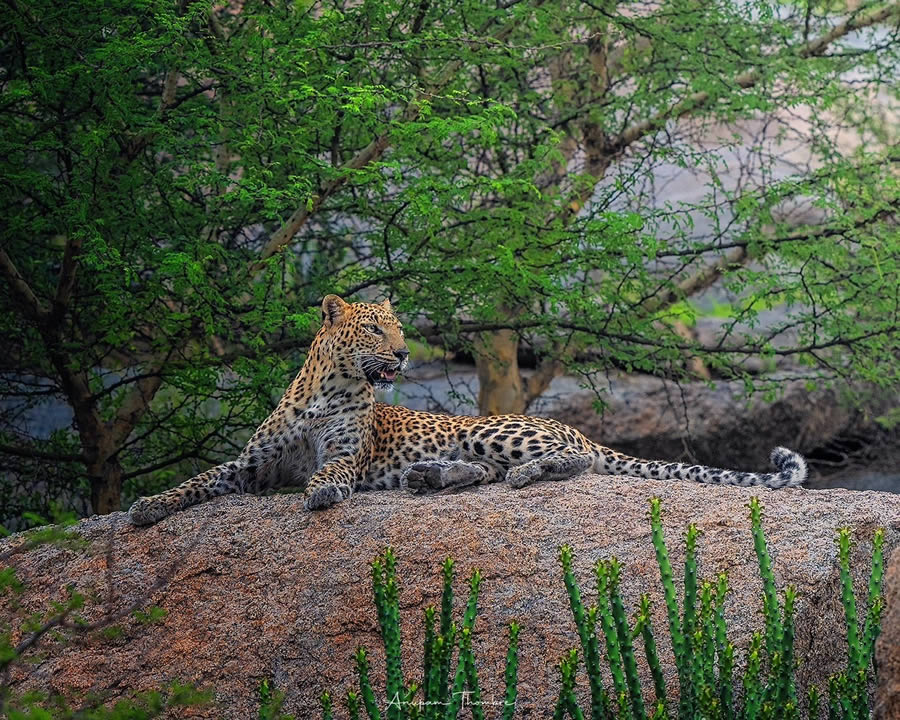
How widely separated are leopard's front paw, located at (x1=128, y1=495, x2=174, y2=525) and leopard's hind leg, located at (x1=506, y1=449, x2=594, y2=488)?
86.3 inches

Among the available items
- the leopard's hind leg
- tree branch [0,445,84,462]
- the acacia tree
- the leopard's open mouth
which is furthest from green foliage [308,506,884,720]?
tree branch [0,445,84,462]

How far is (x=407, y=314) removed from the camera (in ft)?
40.2

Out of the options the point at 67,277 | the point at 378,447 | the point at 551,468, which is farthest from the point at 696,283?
the point at 67,277

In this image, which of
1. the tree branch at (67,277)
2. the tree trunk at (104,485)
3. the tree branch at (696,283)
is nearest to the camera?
the tree branch at (67,277)

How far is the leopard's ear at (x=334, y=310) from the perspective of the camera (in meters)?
9.52

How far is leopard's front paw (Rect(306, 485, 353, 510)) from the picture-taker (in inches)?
320

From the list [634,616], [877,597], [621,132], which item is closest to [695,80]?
[621,132]

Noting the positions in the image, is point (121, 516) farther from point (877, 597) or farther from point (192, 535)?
point (877, 597)

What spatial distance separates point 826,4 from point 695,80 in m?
2.41

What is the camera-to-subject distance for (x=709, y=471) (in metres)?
8.98

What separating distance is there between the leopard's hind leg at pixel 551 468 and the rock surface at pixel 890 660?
129 inches

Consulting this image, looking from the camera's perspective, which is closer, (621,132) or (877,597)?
(877,597)

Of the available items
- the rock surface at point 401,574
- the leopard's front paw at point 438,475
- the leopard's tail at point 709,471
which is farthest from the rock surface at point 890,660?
the leopard's front paw at point 438,475

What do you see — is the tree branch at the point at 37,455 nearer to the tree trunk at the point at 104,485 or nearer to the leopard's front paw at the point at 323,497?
the tree trunk at the point at 104,485
